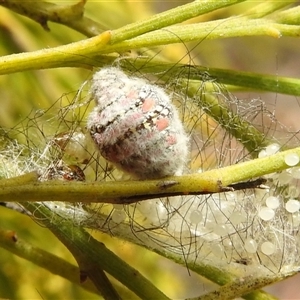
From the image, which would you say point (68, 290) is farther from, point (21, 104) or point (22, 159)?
point (22, 159)

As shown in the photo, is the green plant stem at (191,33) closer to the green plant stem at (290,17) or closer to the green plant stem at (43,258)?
the green plant stem at (290,17)

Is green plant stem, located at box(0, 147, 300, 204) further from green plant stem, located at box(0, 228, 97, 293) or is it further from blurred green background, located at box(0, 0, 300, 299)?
blurred green background, located at box(0, 0, 300, 299)

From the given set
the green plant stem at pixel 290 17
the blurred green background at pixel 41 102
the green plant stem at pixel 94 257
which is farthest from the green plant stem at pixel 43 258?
the green plant stem at pixel 290 17

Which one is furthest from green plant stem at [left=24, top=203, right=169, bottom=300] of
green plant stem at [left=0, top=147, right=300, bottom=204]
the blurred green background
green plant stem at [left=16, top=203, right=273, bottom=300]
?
the blurred green background

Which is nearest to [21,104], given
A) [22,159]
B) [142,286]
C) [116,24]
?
[116,24]

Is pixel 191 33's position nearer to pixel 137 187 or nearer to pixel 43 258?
pixel 137 187
